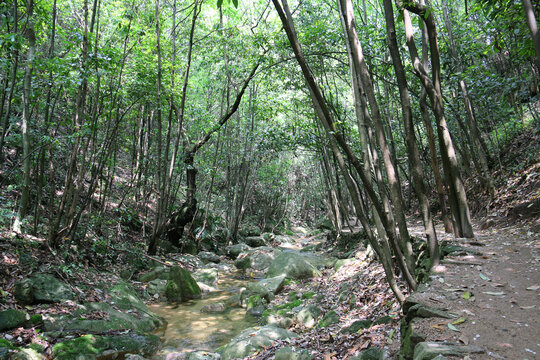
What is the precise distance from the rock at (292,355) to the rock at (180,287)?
4.74 meters

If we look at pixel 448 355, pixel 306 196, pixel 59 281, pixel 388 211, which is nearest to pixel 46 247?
pixel 59 281

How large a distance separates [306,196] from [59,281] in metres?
26.0

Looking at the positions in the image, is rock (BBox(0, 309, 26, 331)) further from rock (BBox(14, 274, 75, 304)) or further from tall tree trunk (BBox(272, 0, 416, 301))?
tall tree trunk (BBox(272, 0, 416, 301))

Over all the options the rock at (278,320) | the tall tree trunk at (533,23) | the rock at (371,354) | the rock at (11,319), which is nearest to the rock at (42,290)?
the rock at (11,319)

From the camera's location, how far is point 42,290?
16.9 ft

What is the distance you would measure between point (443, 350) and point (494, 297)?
1.30m

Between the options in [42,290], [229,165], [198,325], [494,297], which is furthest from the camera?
[229,165]

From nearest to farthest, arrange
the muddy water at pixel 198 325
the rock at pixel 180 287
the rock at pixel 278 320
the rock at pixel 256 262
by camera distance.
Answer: the muddy water at pixel 198 325 → the rock at pixel 278 320 → the rock at pixel 180 287 → the rock at pixel 256 262

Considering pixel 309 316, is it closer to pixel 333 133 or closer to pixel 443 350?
pixel 443 350

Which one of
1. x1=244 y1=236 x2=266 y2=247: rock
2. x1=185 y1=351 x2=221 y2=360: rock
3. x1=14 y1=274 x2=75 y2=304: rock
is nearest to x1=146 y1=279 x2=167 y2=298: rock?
x1=14 y1=274 x2=75 y2=304: rock

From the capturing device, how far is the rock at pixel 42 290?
16.0 feet

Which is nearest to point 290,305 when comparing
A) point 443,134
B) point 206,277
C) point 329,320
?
point 329,320

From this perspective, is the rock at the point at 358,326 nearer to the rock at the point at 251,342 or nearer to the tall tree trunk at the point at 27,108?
the rock at the point at 251,342

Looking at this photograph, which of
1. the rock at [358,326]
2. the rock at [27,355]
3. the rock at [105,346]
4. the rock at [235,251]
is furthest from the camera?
the rock at [235,251]
